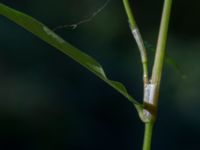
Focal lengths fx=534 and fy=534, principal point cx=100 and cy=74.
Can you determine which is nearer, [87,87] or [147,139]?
[147,139]

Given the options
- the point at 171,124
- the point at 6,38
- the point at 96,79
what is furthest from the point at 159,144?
the point at 6,38

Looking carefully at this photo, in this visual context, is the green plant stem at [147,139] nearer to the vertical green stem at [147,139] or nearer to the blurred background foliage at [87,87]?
the vertical green stem at [147,139]

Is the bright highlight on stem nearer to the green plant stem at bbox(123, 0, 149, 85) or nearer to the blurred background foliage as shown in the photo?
the green plant stem at bbox(123, 0, 149, 85)

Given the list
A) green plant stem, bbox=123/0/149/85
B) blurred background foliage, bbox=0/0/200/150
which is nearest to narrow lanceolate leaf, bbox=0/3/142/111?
green plant stem, bbox=123/0/149/85

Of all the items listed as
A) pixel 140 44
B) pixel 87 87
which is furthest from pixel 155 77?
pixel 87 87

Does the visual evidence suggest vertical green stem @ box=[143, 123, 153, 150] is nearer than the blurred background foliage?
Yes

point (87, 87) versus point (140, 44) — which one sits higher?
point (87, 87)

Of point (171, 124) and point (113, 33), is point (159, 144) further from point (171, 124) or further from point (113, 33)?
point (113, 33)

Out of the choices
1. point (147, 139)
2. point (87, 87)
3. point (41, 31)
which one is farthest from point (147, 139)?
point (87, 87)

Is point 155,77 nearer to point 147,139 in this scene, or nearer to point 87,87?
point 147,139

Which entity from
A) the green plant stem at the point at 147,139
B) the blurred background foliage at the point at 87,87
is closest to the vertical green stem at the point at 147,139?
the green plant stem at the point at 147,139
